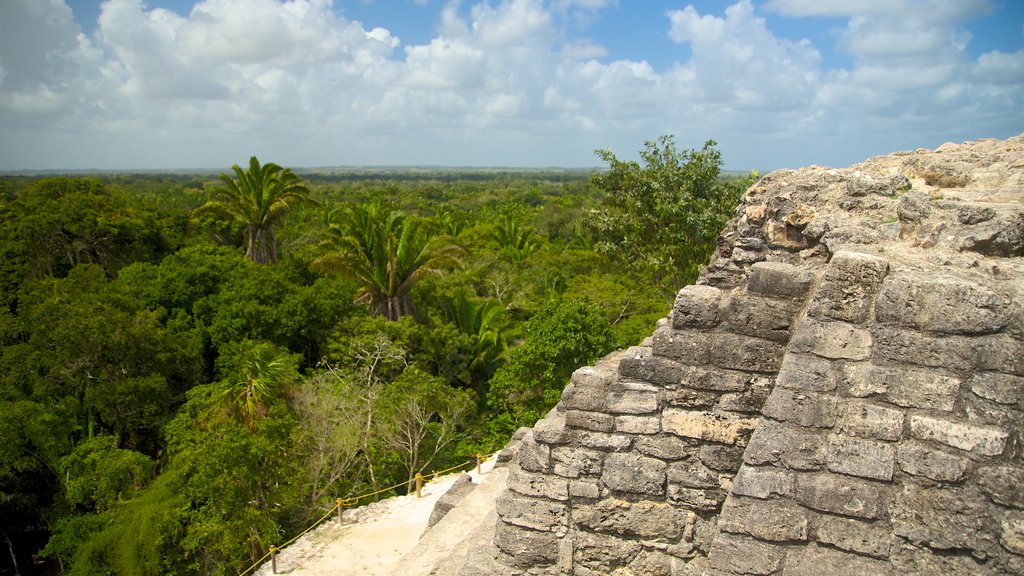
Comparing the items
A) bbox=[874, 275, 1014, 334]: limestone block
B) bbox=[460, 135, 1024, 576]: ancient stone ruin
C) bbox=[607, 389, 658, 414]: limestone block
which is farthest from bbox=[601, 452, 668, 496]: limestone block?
bbox=[874, 275, 1014, 334]: limestone block

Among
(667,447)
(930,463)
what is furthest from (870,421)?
(667,447)

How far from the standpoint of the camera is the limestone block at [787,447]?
3018 millimetres

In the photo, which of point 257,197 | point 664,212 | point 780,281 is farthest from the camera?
point 257,197

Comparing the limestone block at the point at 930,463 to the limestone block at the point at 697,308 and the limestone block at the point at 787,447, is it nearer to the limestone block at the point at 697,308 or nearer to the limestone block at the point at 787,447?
the limestone block at the point at 787,447

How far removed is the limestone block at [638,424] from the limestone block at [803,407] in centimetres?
72

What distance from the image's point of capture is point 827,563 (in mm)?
2959

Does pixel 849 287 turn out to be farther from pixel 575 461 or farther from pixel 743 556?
pixel 575 461

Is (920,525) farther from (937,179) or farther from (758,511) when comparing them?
(937,179)

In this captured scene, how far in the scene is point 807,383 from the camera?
307 centimetres

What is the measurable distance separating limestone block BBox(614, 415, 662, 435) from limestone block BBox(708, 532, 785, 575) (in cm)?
71

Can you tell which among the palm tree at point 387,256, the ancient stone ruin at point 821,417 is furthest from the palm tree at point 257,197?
the ancient stone ruin at point 821,417

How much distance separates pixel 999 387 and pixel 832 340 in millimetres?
651

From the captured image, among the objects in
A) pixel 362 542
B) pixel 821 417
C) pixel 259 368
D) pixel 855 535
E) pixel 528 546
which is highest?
pixel 821 417

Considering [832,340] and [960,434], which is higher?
[832,340]
